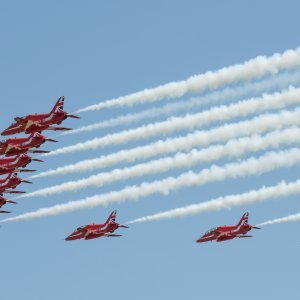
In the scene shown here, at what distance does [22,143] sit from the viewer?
139875mm

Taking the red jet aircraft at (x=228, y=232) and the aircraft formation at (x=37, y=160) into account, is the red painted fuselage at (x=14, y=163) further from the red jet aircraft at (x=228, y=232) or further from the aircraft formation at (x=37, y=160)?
the red jet aircraft at (x=228, y=232)

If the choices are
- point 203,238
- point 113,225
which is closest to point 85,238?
point 113,225

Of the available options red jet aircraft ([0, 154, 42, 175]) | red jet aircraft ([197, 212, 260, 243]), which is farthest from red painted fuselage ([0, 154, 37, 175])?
red jet aircraft ([197, 212, 260, 243])

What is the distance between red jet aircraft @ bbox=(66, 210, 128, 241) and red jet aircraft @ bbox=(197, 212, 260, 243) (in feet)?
30.2

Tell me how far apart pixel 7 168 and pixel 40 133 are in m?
6.83

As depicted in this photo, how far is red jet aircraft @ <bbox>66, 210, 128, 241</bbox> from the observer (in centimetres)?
15038

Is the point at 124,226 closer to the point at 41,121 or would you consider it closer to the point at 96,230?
the point at 96,230

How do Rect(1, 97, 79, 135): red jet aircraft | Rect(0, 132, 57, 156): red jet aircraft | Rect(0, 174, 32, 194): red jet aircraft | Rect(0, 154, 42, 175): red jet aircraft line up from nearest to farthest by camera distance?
Rect(1, 97, 79, 135): red jet aircraft < Rect(0, 132, 57, 156): red jet aircraft < Rect(0, 154, 42, 175): red jet aircraft < Rect(0, 174, 32, 194): red jet aircraft

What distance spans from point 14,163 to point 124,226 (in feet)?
47.1

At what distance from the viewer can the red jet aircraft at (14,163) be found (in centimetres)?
14262

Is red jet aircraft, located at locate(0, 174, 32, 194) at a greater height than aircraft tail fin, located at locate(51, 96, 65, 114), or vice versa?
aircraft tail fin, located at locate(51, 96, 65, 114)

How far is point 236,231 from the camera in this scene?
146875mm

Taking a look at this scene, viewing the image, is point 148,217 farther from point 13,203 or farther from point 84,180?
point 13,203

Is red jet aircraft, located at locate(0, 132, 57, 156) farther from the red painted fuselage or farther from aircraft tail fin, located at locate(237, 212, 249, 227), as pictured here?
aircraft tail fin, located at locate(237, 212, 249, 227)
